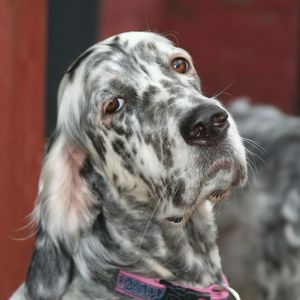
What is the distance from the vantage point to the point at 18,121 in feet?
13.7

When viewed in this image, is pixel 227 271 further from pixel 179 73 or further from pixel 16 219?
pixel 179 73

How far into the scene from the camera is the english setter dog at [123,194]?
3266 mm

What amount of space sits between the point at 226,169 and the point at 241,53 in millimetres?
4536

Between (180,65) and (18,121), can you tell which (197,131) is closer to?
(180,65)

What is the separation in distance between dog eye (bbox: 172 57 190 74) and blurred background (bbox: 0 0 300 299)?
0.77 feet

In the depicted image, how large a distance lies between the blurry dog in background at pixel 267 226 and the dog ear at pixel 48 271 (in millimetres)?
1661

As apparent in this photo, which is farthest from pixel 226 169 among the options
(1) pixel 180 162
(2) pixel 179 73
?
(2) pixel 179 73

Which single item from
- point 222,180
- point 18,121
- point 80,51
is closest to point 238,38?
point 80,51

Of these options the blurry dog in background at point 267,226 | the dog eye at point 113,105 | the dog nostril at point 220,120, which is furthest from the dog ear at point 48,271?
the blurry dog in background at point 267,226

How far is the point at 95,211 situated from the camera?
348 cm

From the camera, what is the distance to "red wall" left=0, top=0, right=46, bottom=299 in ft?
13.2

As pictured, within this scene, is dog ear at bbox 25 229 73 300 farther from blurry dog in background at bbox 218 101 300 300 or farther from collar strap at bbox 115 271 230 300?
blurry dog in background at bbox 218 101 300 300

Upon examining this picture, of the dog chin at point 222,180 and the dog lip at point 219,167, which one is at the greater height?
the dog lip at point 219,167

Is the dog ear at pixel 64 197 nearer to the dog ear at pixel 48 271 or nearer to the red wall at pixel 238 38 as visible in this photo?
the dog ear at pixel 48 271
